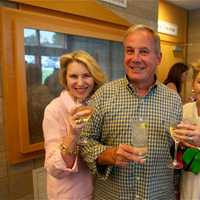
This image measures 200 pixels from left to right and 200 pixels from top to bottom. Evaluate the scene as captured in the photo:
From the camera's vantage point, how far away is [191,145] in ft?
3.96

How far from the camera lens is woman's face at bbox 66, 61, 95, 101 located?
1.50 meters

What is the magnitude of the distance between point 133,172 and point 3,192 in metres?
1.16

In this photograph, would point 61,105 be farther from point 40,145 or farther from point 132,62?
point 40,145

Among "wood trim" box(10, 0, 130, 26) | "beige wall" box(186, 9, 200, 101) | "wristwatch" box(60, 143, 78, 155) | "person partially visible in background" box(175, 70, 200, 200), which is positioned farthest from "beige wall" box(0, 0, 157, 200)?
"beige wall" box(186, 9, 200, 101)

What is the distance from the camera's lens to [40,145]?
2.16 meters

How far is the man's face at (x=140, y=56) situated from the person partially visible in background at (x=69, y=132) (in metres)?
0.34

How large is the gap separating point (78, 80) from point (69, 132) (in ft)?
1.26

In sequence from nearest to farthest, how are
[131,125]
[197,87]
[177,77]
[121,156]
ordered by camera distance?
[121,156] → [131,125] → [197,87] → [177,77]

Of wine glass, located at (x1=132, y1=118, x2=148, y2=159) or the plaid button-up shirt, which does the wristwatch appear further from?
wine glass, located at (x1=132, y1=118, x2=148, y2=159)

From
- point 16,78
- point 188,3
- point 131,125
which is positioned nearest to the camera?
point 131,125

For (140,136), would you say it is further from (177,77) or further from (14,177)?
(177,77)

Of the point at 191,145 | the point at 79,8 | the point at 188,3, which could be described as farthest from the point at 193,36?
the point at 191,145

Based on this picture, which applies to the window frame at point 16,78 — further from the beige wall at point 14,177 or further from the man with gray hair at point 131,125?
the man with gray hair at point 131,125

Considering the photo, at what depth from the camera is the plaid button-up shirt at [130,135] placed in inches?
48.3
